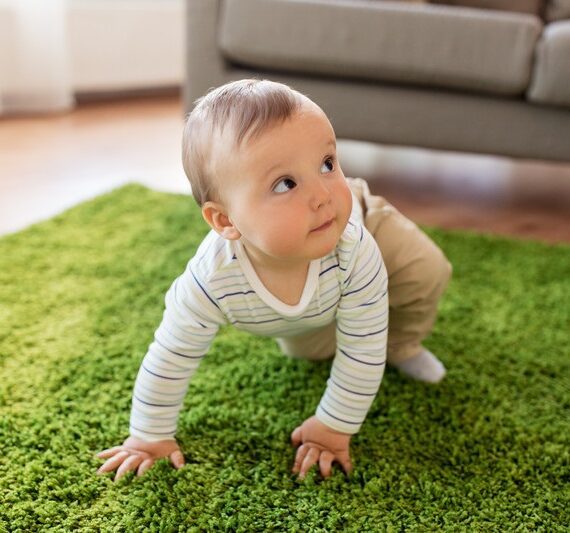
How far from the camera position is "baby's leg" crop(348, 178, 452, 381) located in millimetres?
956

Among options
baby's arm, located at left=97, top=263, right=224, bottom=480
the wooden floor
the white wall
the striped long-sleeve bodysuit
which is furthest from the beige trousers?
the white wall

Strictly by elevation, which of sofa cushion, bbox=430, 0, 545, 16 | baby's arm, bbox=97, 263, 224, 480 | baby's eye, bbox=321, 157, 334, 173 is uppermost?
baby's eye, bbox=321, 157, 334, 173

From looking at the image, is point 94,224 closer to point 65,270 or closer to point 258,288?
point 65,270

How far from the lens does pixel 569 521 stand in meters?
0.78

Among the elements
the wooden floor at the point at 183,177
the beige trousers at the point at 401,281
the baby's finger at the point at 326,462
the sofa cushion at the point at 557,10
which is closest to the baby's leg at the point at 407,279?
the beige trousers at the point at 401,281

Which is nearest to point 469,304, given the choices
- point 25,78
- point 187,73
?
point 187,73

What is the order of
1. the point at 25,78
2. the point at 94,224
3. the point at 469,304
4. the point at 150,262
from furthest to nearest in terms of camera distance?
the point at 25,78
the point at 94,224
the point at 150,262
the point at 469,304

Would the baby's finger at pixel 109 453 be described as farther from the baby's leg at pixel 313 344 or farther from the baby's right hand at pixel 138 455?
the baby's leg at pixel 313 344

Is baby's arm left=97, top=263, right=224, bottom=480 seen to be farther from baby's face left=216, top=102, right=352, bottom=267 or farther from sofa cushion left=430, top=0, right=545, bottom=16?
sofa cushion left=430, top=0, right=545, bottom=16

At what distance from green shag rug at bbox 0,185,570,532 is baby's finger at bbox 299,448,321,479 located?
0.04ft

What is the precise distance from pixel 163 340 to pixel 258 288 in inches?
5.3

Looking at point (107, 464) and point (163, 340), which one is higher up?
point (163, 340)

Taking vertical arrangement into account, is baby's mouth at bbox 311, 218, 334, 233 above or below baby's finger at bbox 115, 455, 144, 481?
above

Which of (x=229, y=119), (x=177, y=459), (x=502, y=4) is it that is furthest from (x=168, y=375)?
(x=502, y=4)
